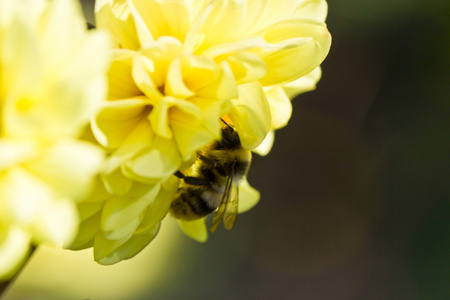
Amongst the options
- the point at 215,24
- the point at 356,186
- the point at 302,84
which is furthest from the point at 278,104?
the point at 356,186

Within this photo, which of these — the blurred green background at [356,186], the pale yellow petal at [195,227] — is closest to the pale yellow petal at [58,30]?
the pale yellow petal at [195,227]

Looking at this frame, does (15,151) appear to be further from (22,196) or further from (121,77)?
(121,77)

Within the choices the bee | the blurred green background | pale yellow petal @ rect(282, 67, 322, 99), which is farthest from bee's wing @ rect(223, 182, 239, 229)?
the blurred green background

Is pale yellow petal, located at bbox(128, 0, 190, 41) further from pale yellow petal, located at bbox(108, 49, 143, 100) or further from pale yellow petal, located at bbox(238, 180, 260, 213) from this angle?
pale yellow petal, located at bbox(238, 180, 260, 213)

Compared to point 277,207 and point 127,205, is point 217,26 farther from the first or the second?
point 277,207

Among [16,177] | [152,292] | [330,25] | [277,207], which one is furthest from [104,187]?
[330,25]

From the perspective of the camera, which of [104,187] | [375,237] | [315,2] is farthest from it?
[375,237]
